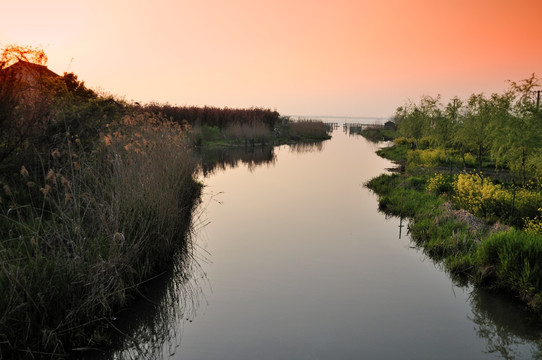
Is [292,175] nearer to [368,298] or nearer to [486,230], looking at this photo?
[486,230]

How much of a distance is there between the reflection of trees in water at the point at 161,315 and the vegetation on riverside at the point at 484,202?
17.1 ft

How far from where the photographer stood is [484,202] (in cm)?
1105

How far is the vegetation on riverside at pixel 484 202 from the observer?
7113 mm

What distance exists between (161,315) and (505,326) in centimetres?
532

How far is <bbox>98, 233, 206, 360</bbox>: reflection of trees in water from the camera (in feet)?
17.8

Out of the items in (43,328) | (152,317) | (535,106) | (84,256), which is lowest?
(152,317)

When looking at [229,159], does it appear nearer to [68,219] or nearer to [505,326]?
[68,219]

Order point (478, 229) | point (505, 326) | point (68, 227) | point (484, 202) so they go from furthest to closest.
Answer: point (484, 202)
point (478, 229)
point (68, 227)
point (505, 326)

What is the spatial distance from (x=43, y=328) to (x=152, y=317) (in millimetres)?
1674

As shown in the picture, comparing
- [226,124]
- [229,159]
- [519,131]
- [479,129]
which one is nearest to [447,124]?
[479,129]

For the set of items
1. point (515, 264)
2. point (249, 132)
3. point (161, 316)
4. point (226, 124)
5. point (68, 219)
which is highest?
point (226, 124)

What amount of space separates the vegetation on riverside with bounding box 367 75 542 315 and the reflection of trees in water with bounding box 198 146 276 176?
9.39 m

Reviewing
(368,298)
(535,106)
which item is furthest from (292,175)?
(368,298)

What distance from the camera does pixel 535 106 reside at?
1612cm
